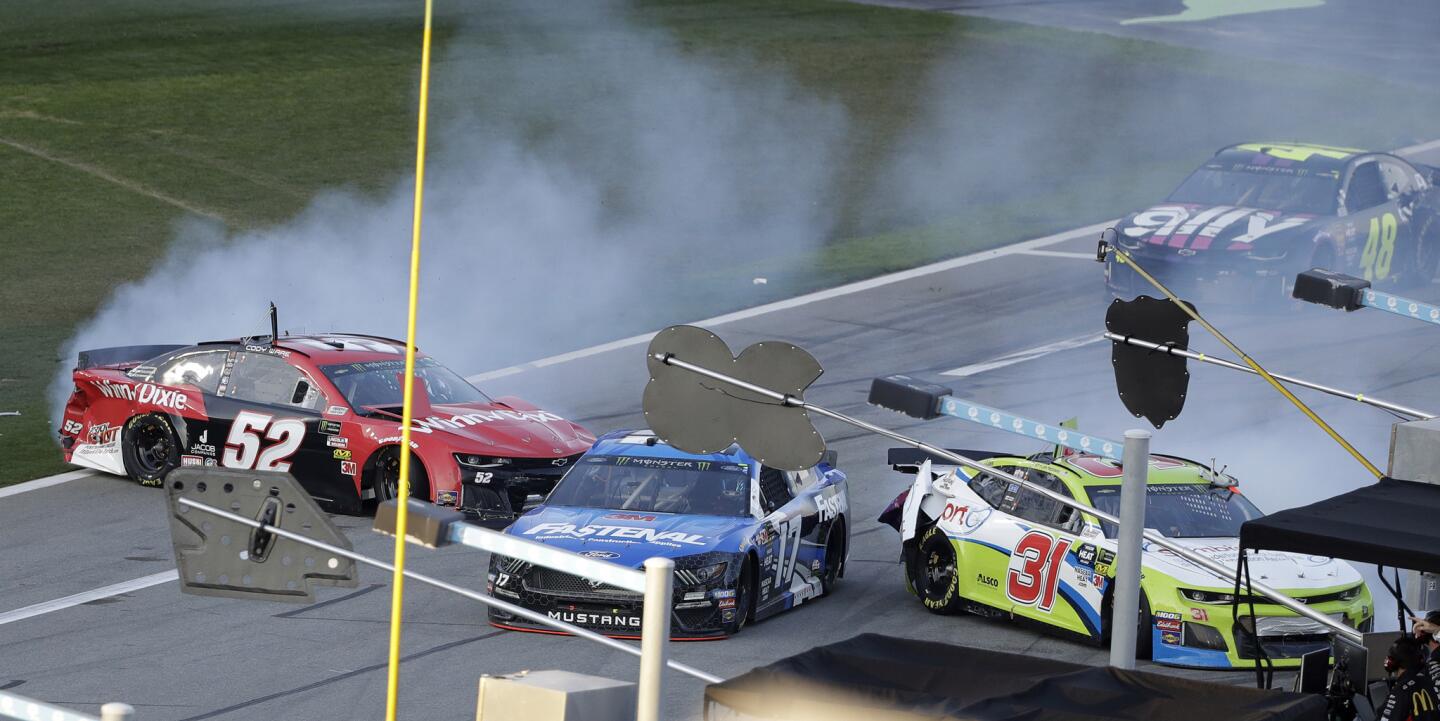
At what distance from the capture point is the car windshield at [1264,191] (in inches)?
835

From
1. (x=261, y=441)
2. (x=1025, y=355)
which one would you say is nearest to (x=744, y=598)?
(x=261, y=441)

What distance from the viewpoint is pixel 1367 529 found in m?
7.71

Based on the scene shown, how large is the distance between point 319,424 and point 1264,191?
10815mm

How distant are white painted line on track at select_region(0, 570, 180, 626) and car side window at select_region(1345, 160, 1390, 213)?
12.9 m

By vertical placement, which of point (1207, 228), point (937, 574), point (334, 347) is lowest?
point (937, 574)

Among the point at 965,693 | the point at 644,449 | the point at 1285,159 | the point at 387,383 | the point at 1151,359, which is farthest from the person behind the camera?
the point at 1285,159

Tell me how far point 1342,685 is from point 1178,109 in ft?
85.5

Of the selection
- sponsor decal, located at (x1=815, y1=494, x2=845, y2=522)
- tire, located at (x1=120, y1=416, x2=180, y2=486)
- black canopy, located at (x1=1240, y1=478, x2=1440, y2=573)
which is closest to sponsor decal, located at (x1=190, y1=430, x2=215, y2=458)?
tire, located at (x1=120, y1=416, x2=180, y2=486)

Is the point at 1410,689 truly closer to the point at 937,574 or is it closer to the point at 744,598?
the point at 744,598

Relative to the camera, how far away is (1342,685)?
9227mm

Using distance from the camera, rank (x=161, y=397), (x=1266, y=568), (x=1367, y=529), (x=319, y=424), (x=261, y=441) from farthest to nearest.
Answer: (x=161, y=397), (x=261, y=441), (x=319, y=424), (x=1266, y=568), (x=1367, y=529)

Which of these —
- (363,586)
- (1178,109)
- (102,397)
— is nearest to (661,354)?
(363,586)

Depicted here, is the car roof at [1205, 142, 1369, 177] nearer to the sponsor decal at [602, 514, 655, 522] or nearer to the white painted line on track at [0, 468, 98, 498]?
the sponsor decal at [602, 514, 655, 522]

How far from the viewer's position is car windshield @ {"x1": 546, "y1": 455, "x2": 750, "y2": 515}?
13.3m
